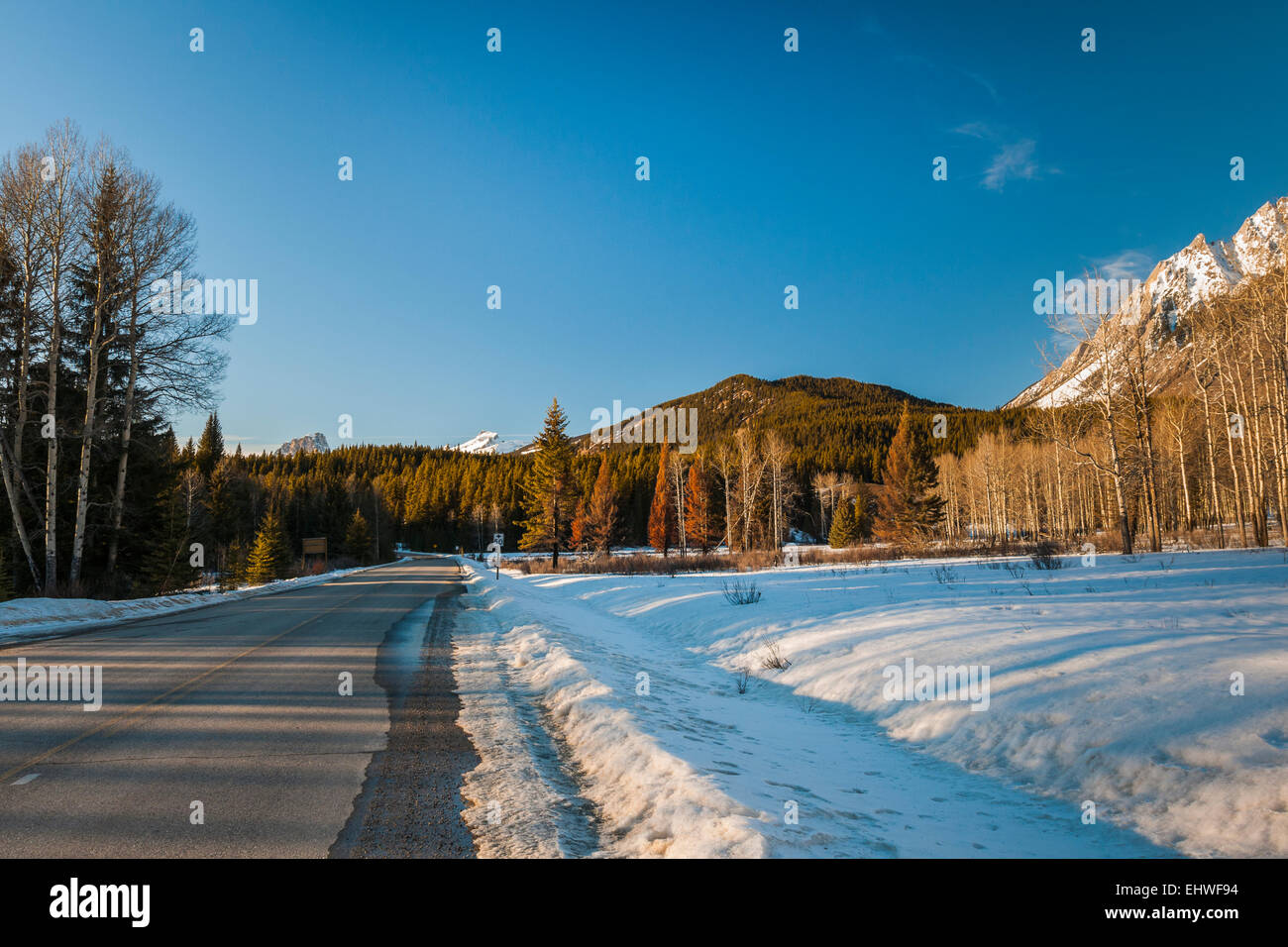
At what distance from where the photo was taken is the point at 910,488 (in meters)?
51.6

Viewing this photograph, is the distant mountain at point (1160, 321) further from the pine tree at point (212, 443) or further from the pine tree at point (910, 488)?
the pine tree at point (212, 443)

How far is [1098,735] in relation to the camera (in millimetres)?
4953

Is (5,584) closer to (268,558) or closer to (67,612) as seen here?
(67,612)

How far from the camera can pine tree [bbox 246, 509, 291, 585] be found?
3875 cm

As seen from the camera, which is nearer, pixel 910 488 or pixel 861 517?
pixel 910 488

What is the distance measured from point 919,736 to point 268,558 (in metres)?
42.3

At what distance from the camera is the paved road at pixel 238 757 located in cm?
352

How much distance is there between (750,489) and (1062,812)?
5189 centimetres

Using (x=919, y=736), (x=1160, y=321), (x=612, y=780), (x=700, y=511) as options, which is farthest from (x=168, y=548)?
(x=700, y=511)

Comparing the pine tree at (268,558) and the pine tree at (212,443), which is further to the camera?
the pine tree at (212,443)

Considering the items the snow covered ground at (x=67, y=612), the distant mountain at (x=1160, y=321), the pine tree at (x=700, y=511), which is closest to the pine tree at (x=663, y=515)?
the pine tree at (x=700, y=511)

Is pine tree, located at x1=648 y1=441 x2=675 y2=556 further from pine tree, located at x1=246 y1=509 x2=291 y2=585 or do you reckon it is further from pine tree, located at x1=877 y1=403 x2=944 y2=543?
pine tree, located at x1=246 y1=509 x2=291 y2=585

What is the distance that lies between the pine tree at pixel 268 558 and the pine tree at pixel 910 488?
150 feet
